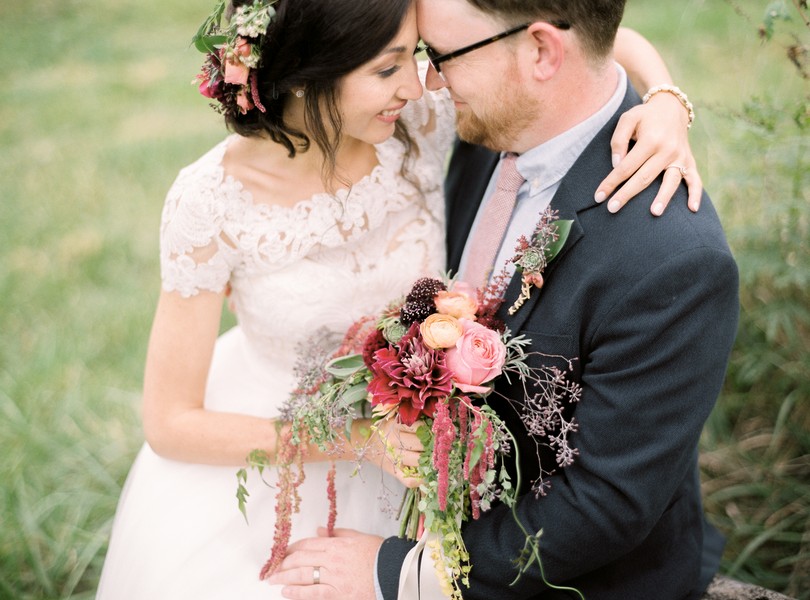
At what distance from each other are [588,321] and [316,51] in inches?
41.7

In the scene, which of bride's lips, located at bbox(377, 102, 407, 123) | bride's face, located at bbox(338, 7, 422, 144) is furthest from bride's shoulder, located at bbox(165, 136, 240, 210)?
bride's lips, located at bbox(377, 102, 407, 123)

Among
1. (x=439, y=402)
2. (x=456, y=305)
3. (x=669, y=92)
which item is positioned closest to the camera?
(x=439, y=402)

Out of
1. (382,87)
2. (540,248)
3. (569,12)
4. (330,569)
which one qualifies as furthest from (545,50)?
(330,569)

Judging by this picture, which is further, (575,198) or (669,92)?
(669,92)

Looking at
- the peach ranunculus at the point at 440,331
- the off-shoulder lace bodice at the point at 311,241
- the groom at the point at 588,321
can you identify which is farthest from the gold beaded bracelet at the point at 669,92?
the peach ranunculus at the point at 440,331

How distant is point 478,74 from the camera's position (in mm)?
2244

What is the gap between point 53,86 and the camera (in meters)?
7.89

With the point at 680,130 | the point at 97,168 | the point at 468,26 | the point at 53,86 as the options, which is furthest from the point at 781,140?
the point at 53,86

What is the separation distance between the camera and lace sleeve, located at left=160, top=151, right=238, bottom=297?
232 cm

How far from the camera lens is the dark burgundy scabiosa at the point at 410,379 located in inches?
71.9

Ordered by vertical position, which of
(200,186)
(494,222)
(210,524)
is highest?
(200,186)

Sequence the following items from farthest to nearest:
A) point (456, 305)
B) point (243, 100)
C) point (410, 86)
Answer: point (410, 86) → point (243, 100) → point (456, 305)

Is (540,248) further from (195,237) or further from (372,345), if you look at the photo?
(195,237)

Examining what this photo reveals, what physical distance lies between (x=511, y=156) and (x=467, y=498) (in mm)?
1096
